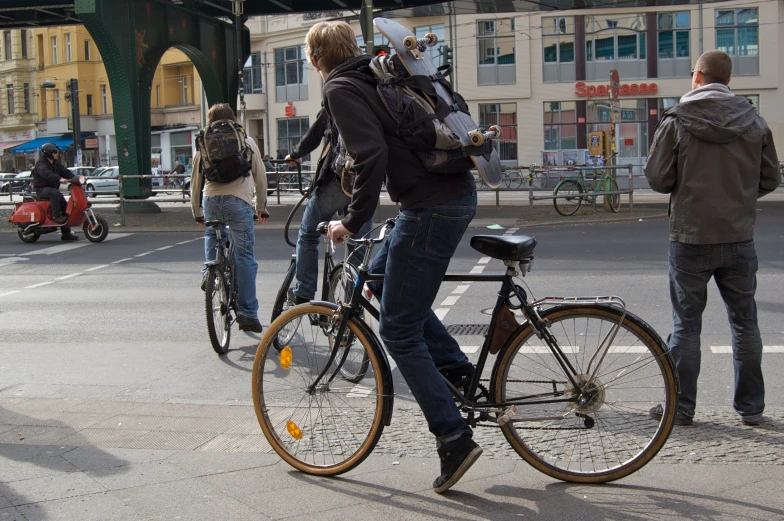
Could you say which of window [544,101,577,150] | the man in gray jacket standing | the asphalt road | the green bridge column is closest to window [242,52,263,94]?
window [544,101,577,150]

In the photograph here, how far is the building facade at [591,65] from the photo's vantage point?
45.4 m

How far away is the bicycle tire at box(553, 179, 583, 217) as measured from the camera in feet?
65.3

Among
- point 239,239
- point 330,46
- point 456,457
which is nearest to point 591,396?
point 456,457

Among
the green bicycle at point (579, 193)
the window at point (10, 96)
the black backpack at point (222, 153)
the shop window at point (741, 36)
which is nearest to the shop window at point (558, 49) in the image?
the shop window at point (741, 36)

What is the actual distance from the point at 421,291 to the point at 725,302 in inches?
69.0

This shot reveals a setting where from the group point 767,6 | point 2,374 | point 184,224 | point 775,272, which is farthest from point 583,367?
point 767,6

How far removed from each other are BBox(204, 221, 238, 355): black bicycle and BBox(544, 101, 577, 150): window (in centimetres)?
4205

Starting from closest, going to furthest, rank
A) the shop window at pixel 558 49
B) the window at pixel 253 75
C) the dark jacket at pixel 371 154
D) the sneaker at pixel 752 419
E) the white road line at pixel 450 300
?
the dark jacket at pixel 371 154 → the sneaker at pixel 752 419 → the white road line at pixel 450 300 → the shop window at pixel 558 49 → the window at pixel 253 75

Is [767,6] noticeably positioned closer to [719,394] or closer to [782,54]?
[782,54]

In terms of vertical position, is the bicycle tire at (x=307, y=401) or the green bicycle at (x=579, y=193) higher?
the green bicycle at (x=579, y=193)

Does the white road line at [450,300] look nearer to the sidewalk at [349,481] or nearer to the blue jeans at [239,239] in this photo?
the blue jeans at [239,239]

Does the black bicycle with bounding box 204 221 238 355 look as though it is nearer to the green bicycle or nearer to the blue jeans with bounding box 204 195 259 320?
the blue jeans with bounding box 204 195 259 320

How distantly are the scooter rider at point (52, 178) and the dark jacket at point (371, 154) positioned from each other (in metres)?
14.4

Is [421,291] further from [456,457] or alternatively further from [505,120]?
[505,120]
